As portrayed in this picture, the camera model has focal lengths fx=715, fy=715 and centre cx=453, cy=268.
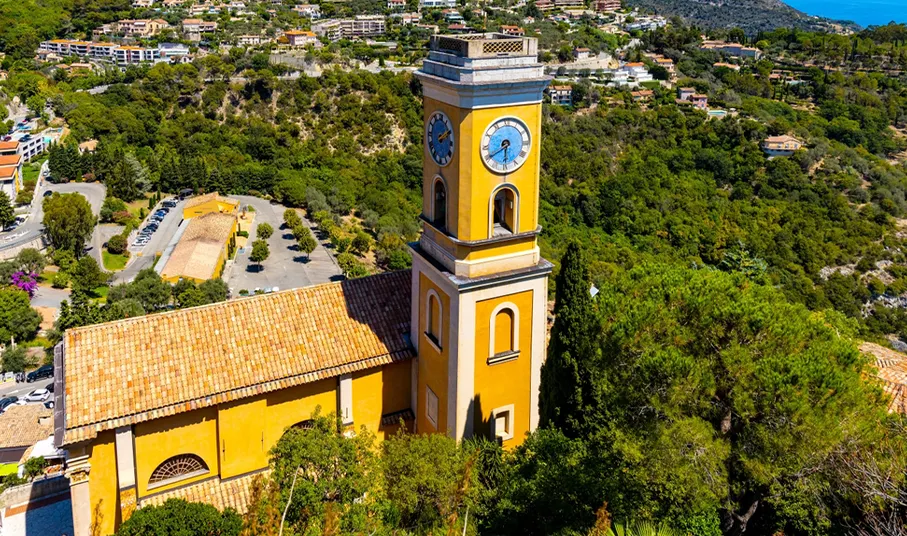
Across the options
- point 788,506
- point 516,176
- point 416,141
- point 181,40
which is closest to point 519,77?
point 516,176

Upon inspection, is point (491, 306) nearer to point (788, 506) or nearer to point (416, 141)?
point (788, 506)

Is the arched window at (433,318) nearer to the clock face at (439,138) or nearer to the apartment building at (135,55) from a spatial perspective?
the clock face at (439,138)

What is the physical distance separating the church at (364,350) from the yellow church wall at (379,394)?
5cm

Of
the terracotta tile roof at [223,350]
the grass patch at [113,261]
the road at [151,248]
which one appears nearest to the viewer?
the terracotta tile roof at [223,350]

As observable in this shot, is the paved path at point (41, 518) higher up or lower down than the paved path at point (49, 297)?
higher up

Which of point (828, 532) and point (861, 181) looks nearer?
point (828, 532)

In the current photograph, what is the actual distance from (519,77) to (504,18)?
12460 cm

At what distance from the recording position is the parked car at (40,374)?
4206 centimetres

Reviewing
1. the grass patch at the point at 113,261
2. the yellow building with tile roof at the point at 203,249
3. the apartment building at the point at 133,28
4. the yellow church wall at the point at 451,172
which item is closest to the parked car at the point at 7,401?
the yellow building with tile roof at the point at 203,249

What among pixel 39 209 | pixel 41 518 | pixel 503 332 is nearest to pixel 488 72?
pixel 503 332

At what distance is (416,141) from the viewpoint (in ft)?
274

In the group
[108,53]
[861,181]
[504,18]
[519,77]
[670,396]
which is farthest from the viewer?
[504,18]

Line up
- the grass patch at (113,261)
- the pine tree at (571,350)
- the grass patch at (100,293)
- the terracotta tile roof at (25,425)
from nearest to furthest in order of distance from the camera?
the pine tree at (571,350)
the terracotta tile roof at (25,425)
the grass patch at (100,293)
the grass patch at (113,261)

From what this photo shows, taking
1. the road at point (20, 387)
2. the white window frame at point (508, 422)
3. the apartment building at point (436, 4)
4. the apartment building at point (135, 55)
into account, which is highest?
the apartment building at point (436, 4)
